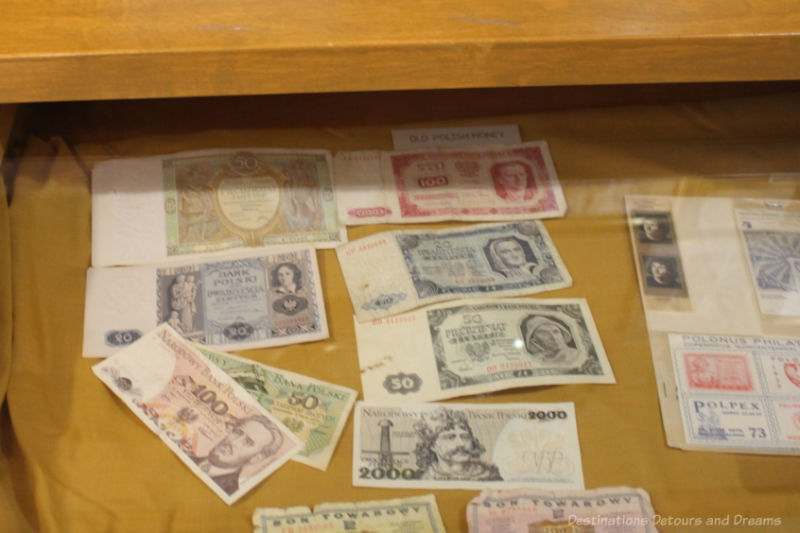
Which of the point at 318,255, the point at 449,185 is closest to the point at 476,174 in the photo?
the point at 449,185

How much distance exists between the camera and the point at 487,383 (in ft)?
2.97

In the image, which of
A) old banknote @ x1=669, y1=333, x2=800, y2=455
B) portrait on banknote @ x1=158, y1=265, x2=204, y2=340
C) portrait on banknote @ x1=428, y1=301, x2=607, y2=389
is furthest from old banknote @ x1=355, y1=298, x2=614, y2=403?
portrait on banknote @ x1=158, y1=265, x2=204, y2=340

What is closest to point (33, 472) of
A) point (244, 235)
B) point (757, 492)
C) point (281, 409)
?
point (281, 409)

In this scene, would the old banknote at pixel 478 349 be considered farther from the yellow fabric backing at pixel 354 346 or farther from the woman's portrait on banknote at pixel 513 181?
the woman's portrait on banknote at pixel 513 181

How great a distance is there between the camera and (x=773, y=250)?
3.34ft

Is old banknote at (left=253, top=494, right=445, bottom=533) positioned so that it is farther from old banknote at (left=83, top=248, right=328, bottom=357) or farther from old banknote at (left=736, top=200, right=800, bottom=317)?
old banknote at (left=736, top=200, right=800, bottom=317)

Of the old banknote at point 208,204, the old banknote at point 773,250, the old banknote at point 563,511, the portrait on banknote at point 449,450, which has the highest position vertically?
the old banknote at point 208,204

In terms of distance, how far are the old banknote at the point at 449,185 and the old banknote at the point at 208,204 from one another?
0.04 meters

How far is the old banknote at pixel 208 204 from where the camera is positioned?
40.2 inches

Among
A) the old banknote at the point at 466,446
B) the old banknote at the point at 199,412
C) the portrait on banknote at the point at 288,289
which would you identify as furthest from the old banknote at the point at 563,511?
the portrait on banknote at the point at 288,289

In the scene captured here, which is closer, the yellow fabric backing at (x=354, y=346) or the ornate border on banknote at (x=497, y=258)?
the yellow fabric backing at (x=354, y=346)

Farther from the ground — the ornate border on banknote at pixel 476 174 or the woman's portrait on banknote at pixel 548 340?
the ornate border on banknote at pixel 476 174

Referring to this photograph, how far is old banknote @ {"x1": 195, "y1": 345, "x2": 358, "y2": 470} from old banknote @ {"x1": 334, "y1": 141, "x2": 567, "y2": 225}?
267 mm

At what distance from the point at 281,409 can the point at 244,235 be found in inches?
11.0
